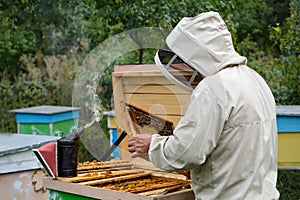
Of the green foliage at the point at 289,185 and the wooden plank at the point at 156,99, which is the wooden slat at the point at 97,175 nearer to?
the wooden plank at the point at 156,99

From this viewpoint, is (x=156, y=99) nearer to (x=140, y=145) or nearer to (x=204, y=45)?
(x=140, y=145)

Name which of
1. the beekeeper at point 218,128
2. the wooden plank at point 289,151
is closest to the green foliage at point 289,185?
the wooden plank at point 289,151

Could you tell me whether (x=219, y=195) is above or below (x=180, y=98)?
below

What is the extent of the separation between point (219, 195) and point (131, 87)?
3.34 feet

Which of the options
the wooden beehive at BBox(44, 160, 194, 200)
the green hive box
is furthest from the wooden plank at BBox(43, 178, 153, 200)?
Result: the green hive box

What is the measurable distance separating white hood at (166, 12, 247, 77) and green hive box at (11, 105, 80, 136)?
394 cm

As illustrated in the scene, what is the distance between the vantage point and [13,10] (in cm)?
678

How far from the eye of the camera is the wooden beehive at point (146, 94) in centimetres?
279

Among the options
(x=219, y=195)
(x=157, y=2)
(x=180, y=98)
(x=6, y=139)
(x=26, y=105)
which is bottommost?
(x=26, y=105)

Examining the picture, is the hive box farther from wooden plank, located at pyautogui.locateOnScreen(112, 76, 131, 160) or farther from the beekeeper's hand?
the beekeeper's hand

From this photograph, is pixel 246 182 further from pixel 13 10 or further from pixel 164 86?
pixel 13 10

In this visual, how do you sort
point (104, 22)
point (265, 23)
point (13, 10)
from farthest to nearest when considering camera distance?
point (265, 23) → point (13, 10) → point (104, 22)

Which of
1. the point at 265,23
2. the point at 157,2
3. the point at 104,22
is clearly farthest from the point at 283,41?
the point at 265,23

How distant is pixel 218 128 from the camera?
80.3 inches
